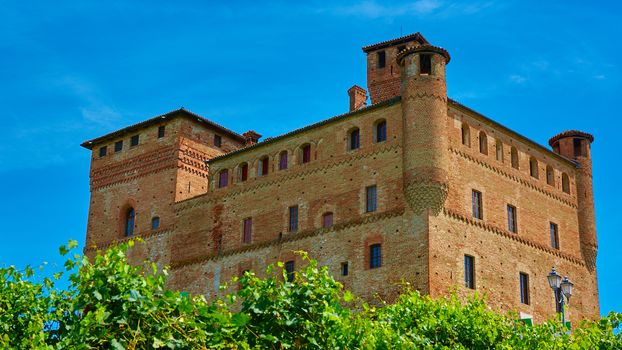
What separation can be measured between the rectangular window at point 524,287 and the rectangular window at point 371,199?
20.2 ft

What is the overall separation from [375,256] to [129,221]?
14.1m

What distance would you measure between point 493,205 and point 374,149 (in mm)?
4817

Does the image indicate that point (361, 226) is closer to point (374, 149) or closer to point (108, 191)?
point (374, 149)

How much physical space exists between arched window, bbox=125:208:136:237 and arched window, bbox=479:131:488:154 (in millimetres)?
15879

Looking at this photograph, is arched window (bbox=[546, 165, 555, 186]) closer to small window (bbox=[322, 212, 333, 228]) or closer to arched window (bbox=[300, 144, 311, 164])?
small window (bbox=[322, 212, 333, 228])

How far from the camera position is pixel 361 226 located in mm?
32906

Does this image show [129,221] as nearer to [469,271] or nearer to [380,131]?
[380,131]

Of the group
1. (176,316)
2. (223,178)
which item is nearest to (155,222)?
(223,178)

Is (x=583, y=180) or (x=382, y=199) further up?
(x=583, y=180)

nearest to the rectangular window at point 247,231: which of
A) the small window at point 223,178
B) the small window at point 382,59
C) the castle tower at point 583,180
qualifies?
the small window at point 223,178

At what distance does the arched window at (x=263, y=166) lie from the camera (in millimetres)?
37406

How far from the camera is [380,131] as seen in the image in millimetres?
33750

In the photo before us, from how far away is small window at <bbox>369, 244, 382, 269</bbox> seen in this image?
105 ft

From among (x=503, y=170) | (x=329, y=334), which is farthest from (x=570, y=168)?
(x=329, y=334)
